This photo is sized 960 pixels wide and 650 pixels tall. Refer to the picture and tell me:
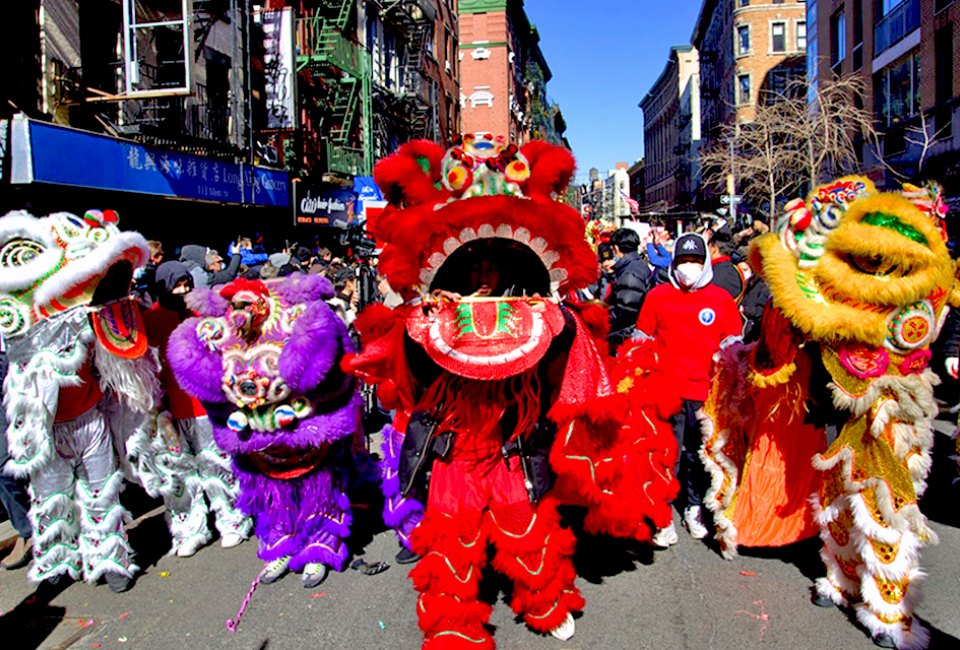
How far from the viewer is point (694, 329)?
15.4 feet

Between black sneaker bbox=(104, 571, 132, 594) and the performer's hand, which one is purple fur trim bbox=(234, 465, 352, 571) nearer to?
black sneaker bbox=(104, 571, 132, 594)

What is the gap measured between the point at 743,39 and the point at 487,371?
47897mm

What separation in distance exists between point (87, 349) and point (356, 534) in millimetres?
2063

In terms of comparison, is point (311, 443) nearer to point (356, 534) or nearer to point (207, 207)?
point (356, 534)

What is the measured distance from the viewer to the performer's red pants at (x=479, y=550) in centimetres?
332

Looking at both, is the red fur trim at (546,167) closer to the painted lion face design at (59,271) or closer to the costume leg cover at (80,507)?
the painted lion face design at (59,271)

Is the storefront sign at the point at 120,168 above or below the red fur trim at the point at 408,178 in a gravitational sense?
above

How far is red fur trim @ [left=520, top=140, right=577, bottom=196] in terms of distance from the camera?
3.43 m

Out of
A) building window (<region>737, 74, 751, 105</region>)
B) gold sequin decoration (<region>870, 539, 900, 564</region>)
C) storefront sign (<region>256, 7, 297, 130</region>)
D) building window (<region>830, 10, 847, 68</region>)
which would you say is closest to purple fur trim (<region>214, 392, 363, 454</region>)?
gold sequin decoration (<region>870, 539, 900, 564</region>)

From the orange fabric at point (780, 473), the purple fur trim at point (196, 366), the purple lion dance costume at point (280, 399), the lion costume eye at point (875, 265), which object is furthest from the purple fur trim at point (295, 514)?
the lion costume eye at point (875, 265)

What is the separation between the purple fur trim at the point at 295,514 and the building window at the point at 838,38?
28.4m

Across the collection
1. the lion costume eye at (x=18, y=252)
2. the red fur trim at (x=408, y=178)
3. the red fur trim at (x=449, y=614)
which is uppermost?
the red fur trim at (x=408, y=178)

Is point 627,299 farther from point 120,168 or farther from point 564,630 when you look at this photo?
point 120,168

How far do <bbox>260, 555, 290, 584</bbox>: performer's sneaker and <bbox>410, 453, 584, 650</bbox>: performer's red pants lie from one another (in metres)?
1.28
